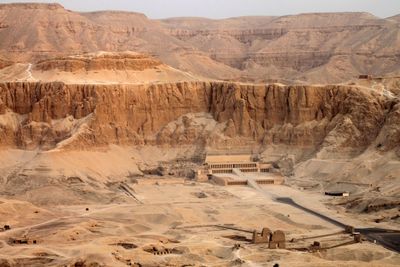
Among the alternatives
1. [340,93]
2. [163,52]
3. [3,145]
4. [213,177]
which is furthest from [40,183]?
[163,52]

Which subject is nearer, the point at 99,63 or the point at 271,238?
the point at 271,238

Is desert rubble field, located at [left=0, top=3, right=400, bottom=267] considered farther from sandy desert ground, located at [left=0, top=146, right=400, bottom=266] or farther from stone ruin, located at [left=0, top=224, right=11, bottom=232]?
stone ruin, located at [left=0, top=224, right=11, bottom=232]

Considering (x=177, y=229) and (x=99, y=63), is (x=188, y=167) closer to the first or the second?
(x=99, y=63)

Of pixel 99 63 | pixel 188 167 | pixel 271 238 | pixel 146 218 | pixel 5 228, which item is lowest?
pixel 188 167

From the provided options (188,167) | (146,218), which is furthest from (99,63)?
(146,218)

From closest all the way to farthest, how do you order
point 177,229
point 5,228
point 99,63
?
1. point 5,228
2. point 177,229
3. point 99,63

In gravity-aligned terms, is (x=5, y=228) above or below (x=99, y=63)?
below

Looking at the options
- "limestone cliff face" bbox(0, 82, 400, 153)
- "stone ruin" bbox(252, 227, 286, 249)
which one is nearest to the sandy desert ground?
"stone ruin" bbox(252, 227, 286, 249)

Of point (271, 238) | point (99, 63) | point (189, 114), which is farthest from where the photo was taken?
point (99, 63)
